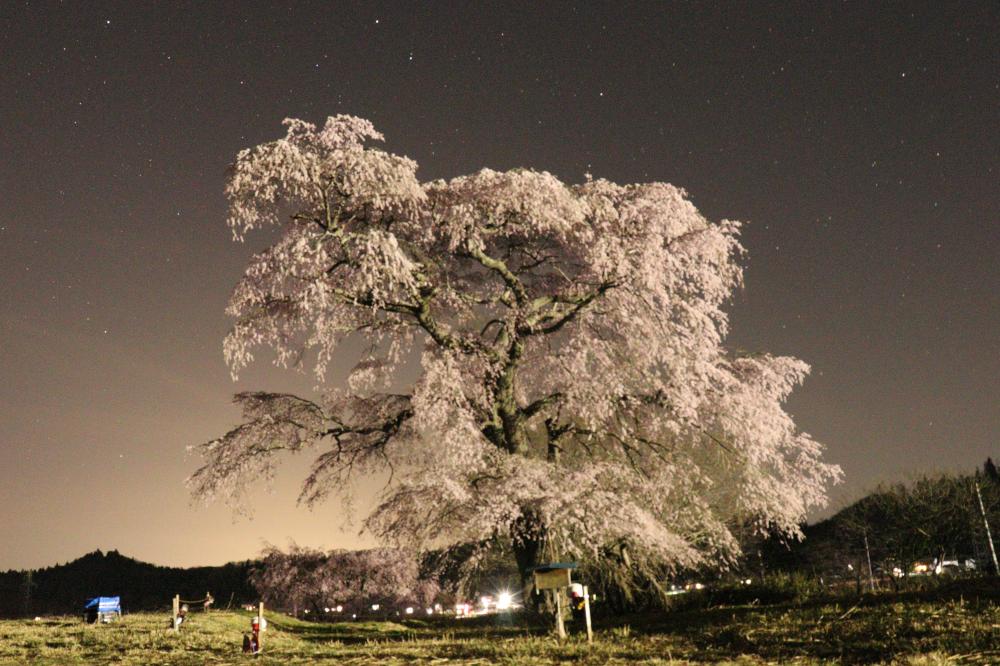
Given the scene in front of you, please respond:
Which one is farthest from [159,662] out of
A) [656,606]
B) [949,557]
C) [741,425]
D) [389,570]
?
[949,557]

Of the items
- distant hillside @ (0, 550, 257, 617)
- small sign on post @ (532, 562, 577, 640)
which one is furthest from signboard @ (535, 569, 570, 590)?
distant hillside @ (0, 550, 257, 617)

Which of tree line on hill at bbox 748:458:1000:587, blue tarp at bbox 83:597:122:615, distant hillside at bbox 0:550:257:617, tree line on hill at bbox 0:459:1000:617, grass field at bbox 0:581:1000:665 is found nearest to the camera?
grass field at bbox 0:581:1000:665

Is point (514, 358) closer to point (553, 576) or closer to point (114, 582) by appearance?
point (553, 576)

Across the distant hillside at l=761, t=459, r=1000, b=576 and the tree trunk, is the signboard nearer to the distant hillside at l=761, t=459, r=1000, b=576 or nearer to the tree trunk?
the tree trunk

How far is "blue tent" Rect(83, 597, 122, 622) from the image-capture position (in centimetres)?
2328

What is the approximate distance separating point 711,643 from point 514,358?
32.6 ft

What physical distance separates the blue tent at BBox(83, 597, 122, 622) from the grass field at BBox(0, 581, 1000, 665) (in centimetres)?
468

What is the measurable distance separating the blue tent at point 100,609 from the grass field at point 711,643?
4.68 meters

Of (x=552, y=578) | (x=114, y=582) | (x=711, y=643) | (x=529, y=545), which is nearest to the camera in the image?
(x=711, y=643)

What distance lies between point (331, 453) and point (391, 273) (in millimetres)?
6476

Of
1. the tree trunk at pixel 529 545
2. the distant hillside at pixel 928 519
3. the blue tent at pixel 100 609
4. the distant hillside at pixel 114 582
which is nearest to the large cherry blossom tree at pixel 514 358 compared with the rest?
the tree trunk at pixel 529 545

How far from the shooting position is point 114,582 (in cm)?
11731

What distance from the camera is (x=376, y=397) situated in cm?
2231

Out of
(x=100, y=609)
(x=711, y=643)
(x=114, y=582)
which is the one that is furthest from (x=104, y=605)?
(x=114, y=582)
